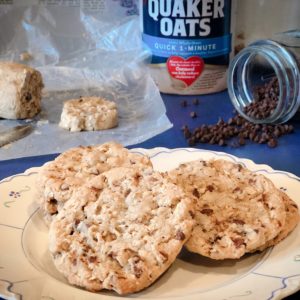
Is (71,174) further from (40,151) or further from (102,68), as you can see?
(102,68)

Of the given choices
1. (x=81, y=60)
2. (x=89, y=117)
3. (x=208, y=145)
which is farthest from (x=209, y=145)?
(x=81, y=60)

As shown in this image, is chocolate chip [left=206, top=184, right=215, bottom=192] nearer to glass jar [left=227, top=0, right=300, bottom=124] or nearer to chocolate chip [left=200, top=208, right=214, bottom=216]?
chocolate chip [left=200, top=208, right=214, bottom=216]

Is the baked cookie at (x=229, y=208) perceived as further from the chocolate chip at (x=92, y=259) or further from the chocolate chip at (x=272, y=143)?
the chocolate chip at (x=272, y=143)

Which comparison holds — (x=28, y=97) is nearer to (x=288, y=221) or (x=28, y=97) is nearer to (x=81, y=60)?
(x=81, y=60)

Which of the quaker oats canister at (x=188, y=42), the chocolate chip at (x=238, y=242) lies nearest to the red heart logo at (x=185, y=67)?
the quaker oats canister at (x=188, y=42)

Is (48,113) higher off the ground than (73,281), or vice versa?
(73,281)

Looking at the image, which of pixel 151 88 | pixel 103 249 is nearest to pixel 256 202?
pixel 103 249
